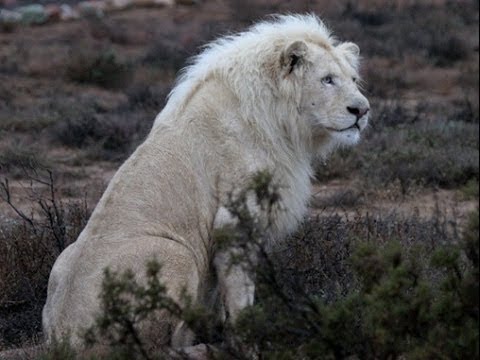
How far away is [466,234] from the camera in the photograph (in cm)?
489

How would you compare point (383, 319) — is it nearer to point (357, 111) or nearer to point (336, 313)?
point (336, 313)

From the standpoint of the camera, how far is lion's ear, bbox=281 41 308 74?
714 centimetres

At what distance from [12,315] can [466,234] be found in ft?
13.3

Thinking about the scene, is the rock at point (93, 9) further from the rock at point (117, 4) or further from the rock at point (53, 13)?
the rock at point (53, 13)

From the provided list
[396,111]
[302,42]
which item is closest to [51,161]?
[396,111]

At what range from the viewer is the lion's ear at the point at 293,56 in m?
7.14

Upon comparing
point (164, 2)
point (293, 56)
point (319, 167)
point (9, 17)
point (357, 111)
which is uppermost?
point (293, 56)

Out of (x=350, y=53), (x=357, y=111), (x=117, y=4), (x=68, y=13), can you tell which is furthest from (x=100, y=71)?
(x=357, y=111)

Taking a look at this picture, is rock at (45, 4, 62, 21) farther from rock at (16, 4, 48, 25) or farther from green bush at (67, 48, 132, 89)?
green bush at (67, 48, 132, 89)

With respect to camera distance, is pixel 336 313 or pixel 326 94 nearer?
pixel 336 313

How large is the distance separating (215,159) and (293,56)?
2.85 ft

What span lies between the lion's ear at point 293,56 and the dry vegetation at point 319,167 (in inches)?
47.8

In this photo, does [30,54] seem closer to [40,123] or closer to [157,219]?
[40,123]

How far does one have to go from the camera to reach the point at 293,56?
7176 mm
